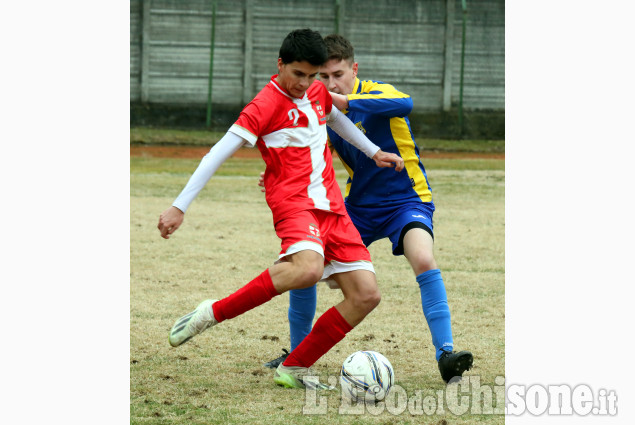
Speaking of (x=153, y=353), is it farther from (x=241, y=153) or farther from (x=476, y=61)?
(x=476, y=61)

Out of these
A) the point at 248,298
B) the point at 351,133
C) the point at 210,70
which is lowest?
the point at 248,298

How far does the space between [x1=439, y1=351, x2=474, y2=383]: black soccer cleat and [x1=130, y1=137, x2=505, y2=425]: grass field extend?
8cm

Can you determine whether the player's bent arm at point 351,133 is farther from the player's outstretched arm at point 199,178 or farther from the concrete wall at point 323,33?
the concrete wall at point 323,33

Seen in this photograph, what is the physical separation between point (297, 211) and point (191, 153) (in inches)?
575

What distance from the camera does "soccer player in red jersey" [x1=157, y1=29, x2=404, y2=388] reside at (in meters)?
3.73

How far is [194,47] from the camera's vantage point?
64.8 ft

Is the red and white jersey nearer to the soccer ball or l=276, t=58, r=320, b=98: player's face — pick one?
l=276, t=58, r=320, b=98: player's face

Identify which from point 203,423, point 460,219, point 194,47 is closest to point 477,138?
point 194,47

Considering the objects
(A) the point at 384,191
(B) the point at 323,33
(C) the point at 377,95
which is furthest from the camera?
(B) the point at 323,33

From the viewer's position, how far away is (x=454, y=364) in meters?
3.88

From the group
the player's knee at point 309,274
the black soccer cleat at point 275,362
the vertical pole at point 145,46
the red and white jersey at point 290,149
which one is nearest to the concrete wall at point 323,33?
the vertical pole at point 145,46

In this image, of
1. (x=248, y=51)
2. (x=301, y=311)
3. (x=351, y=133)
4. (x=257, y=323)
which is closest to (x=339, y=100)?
(x=351, y=133)

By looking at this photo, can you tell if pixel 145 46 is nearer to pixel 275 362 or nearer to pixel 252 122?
pixel 275 362

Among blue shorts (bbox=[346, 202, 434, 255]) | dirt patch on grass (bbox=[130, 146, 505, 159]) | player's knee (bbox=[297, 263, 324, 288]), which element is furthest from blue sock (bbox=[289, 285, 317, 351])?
dirt patch on grass (bbox=[130, 146, 505, 159])
